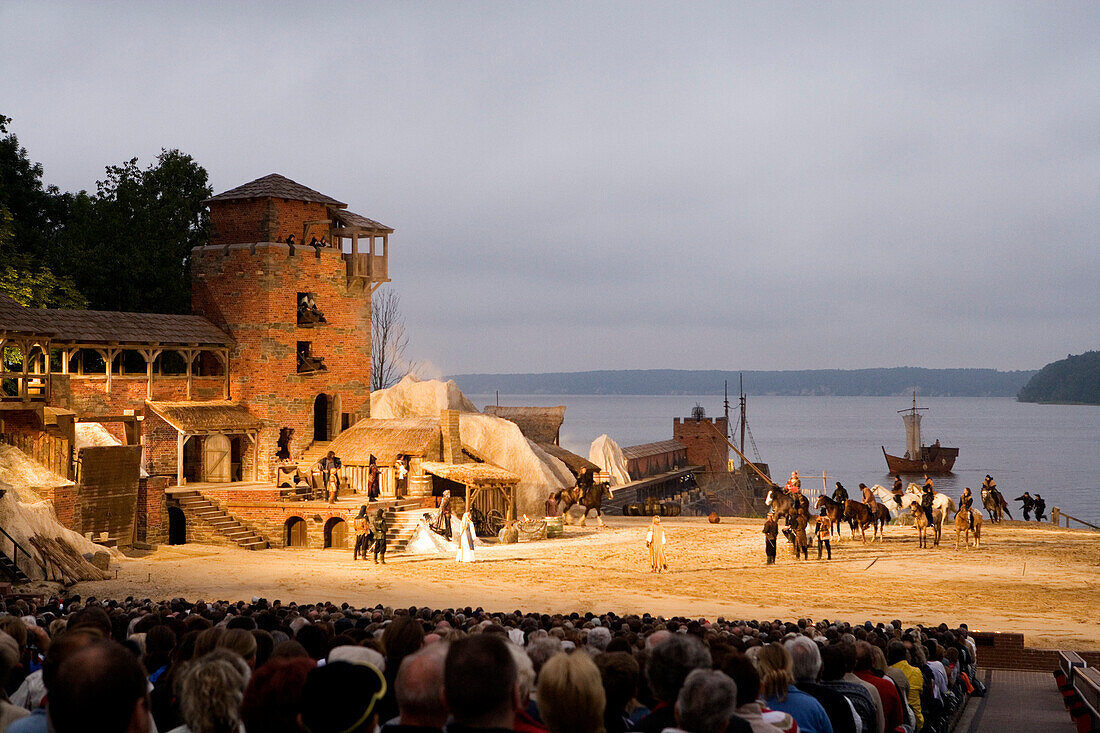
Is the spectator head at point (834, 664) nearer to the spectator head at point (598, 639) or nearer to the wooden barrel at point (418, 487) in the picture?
the spectator head at point (598, 639)

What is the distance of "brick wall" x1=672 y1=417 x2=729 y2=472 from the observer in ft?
208

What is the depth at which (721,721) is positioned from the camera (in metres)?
4.38

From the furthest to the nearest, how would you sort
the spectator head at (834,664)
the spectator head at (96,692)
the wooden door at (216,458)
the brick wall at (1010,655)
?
the wooden door at (216,458)
the brick wall at (1010,655)
the spectator head at (834,664)
the spectator head at (96,692)

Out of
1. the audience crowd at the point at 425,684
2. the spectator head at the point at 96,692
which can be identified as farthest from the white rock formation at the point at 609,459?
the spectator head at the point at 96,692

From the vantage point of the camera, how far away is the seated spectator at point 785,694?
18.9ft

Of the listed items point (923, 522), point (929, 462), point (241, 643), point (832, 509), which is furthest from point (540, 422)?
point (929, 462)

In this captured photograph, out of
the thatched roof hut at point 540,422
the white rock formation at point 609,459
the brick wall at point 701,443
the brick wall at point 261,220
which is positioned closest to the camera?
the brick wall at point 261,220

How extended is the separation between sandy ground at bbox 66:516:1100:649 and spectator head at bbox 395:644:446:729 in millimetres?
14932

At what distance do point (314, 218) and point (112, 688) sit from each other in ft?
115

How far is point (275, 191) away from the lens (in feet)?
119

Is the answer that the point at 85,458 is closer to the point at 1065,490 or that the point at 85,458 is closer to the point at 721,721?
the point at 721,721

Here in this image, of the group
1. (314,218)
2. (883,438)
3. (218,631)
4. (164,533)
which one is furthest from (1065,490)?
(883,438)

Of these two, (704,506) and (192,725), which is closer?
(192,725)

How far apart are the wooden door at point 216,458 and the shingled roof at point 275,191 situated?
839 cm
